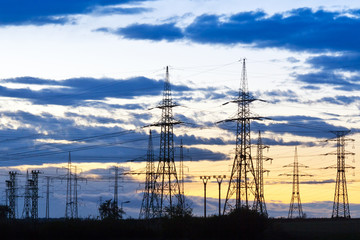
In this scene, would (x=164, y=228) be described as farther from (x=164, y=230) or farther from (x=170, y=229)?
(x=170, y=229)

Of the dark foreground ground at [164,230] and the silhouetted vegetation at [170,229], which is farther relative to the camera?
the silhouetted vegetation at [170,229]

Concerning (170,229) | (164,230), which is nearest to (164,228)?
(164,230)

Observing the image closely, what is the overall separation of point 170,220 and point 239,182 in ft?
44.5

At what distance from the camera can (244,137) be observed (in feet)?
318

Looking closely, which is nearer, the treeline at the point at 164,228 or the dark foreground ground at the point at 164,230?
the dark foreground ground at the point at 164,230

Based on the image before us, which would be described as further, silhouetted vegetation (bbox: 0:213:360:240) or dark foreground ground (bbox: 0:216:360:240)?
silhouetted vegetation (bbox: 0:213:360:240)

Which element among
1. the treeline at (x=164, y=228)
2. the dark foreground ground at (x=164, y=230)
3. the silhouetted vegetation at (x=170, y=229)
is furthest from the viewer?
the treeline at (x=164, y=228)

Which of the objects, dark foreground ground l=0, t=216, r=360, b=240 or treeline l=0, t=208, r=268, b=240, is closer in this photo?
dark foreground ground l=0, t=216, r=360, b=240

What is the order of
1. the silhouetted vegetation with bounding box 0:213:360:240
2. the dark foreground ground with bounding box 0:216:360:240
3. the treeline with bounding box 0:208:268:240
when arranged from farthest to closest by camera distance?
the treeline with bounding box 0:208:268:240, the silhouetted vegetation with bounding box 0:213:360:240, the dark foreground ground with bounding box 0:216:360:240

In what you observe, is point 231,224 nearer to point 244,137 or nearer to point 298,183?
point 244,137

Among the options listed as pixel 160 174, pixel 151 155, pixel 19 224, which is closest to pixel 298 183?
pixel 151 155

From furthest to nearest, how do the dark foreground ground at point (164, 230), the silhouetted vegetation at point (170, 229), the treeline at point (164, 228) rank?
the treeline at point (164, 228) < the silhouetted vegetation at point (170, 229) < the dark foreground ground at point (164, 230)

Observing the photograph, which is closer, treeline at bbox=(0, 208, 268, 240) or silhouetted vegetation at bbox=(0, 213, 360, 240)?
silhouetted vegetation at bbox=(0, 213, 360, 240)

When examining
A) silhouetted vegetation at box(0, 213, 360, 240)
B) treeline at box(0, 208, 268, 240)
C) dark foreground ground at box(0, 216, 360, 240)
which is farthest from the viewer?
treeline at box(0, 208, 268, 240)
